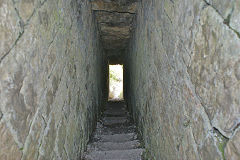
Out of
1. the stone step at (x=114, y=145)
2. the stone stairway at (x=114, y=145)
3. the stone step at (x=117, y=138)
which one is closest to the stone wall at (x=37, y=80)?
the stone stairway at (x=114, y=145)

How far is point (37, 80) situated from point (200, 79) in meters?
0.96

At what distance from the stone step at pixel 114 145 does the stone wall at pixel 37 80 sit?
1042mm

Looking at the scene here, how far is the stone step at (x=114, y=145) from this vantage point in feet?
10.9

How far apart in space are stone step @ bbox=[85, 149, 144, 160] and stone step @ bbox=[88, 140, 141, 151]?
22 centimetres

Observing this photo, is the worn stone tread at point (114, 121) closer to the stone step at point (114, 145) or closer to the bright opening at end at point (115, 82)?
the stone step at point (114, 145)

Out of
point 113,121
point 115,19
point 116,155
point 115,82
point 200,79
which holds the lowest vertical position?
point 116,155

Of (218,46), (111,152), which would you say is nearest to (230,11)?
(218,46)

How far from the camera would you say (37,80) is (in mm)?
1312

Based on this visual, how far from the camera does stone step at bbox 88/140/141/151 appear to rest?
3309 mm

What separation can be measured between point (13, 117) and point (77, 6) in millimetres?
1928

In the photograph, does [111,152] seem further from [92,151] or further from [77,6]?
[77,6]

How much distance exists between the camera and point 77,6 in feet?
8.54

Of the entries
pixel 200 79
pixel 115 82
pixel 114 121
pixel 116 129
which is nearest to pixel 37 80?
pixel 200 79

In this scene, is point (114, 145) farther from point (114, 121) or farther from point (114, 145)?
point (114, 121)
